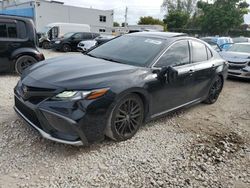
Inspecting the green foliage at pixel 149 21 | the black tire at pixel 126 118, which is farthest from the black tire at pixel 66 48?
the green foliage at pixel 149 21

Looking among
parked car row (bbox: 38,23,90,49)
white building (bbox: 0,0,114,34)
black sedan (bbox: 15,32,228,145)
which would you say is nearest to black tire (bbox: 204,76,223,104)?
black sedan (bbox: 15,32,228,145)

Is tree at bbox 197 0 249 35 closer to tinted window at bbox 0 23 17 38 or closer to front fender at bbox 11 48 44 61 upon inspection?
front fender at bbox 11 48 44 61

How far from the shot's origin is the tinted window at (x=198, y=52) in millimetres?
4468

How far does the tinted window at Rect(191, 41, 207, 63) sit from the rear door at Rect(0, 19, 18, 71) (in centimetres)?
487

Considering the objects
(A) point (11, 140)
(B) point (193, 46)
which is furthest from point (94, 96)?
(B) point (193, 46)

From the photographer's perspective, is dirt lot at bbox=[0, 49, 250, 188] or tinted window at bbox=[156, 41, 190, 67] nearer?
dirt lot at bbox=[0, 49, 250, 188]

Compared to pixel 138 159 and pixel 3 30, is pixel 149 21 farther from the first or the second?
pixel 138 159

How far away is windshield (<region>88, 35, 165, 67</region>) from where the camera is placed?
3.70m

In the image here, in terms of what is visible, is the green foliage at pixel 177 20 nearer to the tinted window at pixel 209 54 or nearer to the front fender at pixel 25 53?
the front fender at pixel 25 53

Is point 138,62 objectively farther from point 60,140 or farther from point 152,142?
point 60,140

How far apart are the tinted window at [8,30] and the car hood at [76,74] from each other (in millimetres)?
3829

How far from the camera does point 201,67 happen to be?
451 centimetres

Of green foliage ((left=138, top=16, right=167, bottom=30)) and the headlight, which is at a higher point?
green foliage ((left=138, top=16, right=167, bottom=30))

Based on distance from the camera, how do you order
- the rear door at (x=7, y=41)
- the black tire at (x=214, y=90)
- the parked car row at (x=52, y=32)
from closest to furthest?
the black tire at (x=214, y=90), the rear door at (x=7, y=41), the parked car row at (x=52, y=32)
